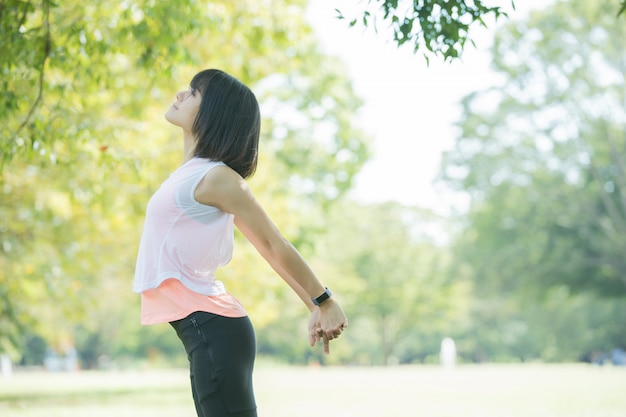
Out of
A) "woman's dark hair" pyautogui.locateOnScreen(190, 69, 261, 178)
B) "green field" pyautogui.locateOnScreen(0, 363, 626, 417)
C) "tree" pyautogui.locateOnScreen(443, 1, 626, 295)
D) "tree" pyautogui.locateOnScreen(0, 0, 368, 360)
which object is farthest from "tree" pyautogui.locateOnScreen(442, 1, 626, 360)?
"woman's dark hair" pyautogui.locateOnScreen(190, 69, 261, 178)

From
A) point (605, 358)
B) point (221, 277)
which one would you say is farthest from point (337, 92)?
point (605, 358)

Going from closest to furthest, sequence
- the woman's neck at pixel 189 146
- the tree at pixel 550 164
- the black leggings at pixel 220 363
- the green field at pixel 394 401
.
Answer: the black leggings at pixel 220 363 < the woman's neck at pixel 189 146 < the green field at pixel 394 401 < the tree at pixel 550 164

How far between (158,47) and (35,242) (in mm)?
8817

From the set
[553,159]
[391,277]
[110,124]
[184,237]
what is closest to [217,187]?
[184,237]

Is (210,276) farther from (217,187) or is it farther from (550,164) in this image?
(550,164)

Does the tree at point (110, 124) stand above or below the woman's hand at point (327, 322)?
above

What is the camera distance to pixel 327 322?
104 inches

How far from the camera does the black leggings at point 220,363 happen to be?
2.55 m

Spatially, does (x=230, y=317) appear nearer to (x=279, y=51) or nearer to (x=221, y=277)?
(x=221, y=277)

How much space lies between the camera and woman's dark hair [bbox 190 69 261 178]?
276 cm

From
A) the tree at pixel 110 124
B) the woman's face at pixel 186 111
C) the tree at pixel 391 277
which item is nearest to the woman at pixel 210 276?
the woman's face at pixel 186 111

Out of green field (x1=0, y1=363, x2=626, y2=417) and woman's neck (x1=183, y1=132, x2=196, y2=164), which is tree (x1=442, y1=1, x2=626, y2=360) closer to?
green field (x1=0, y1=363, x2=626, y2=417)

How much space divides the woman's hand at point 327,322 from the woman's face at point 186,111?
0.75 m

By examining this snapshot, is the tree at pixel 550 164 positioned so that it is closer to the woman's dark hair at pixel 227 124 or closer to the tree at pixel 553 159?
the tree at pixel 553 159
